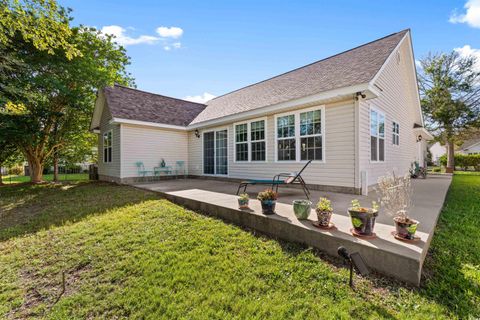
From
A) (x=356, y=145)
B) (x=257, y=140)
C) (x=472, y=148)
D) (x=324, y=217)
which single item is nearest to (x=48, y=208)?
(x=257, y=140)

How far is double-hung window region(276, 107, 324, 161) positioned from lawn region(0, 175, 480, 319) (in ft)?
10.8

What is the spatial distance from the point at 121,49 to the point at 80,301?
1475cm

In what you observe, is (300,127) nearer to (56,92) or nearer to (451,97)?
(56,92)

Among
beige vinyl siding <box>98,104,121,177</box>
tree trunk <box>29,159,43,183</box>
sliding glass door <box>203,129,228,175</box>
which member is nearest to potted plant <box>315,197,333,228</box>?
sliding glass door <box>203,129,228,175</box>

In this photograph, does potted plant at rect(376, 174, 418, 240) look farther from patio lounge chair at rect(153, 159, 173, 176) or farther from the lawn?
patio lounge chair at rect(153, 159, 173, 176)

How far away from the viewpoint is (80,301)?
2.33 meters

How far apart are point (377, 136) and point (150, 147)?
910cm

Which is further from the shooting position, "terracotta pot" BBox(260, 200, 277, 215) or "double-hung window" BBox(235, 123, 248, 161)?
"double-hung window" BBox(235, 123, 248, 161)

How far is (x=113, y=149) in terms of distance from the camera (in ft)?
33.0

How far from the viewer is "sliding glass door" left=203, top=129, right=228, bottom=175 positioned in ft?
Answer: 30.7

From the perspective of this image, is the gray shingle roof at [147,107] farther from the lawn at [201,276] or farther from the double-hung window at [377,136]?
the double-hung window at [377,136]

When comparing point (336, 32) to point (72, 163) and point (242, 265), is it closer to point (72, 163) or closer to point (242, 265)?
point (242, 265)

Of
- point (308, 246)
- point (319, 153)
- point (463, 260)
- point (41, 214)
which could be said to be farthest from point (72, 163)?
point (463, 260)

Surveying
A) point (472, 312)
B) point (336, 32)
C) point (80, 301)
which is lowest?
point (80, 301)
